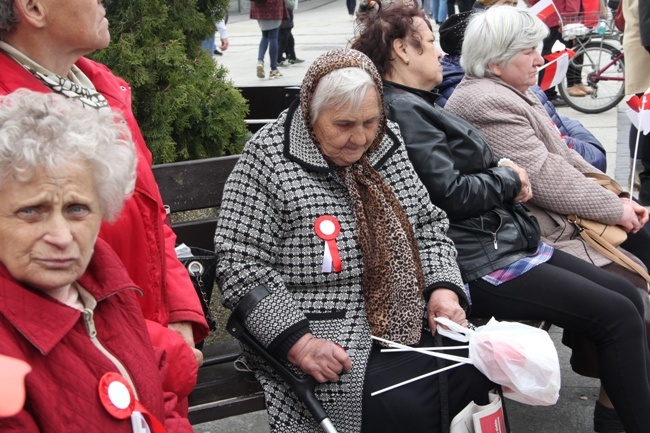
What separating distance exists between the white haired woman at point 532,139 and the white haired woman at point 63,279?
203 cm

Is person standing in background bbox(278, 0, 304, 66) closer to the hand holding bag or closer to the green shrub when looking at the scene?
the green shrub

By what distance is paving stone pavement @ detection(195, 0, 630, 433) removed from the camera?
400 cm

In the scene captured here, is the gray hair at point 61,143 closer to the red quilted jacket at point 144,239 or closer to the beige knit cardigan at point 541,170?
the red quilted jacket at point 144,239

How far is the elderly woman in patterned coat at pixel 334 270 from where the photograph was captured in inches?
116

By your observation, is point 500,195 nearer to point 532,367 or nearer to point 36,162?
point 532,367

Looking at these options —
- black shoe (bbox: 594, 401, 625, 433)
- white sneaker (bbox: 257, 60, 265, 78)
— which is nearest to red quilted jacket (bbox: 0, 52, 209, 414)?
black shoe (bbox: 594, 401, 625, 433)

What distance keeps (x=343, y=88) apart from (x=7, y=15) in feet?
3.51

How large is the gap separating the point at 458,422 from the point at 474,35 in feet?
6.18

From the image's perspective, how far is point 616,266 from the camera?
12.7 feet

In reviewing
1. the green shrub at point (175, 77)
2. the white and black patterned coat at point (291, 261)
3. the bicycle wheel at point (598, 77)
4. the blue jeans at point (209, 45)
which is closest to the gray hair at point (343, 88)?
the white and black patterned coat at point (291, 261)

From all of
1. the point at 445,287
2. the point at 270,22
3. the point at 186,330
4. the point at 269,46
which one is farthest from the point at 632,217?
the point at 269,46

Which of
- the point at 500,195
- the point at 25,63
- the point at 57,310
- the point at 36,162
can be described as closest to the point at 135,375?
the point at 57,310

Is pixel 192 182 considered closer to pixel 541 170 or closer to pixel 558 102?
pixel 541 170

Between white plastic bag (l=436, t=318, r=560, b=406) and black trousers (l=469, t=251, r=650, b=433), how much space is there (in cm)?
56
